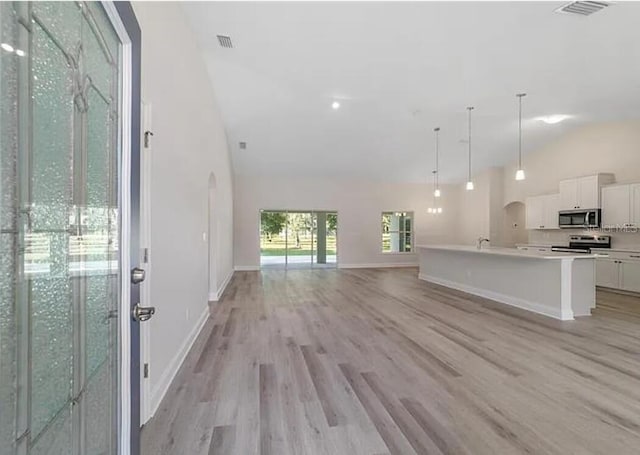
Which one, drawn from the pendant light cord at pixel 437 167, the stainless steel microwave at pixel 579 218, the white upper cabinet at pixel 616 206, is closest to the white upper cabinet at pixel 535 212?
the stainless steel microwave at pixel 579 218

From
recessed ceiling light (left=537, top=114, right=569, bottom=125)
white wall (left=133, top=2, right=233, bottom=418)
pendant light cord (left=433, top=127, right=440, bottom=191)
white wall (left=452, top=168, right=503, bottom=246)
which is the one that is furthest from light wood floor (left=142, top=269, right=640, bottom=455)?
white wall (left=452, top=168, right=503, bottom=246)

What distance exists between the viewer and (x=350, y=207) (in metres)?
10.7

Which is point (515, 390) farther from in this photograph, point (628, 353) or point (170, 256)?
point (170, 256)

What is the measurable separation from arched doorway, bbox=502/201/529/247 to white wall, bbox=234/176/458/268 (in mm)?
1695

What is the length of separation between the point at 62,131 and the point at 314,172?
30.5ft

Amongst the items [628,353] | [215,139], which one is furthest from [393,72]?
[628,353]

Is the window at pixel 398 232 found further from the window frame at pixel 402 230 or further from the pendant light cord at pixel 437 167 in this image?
the pendant light cord at pixel 437 167

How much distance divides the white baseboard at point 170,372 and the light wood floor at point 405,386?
0.06 metres

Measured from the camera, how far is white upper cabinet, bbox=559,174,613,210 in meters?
6.96

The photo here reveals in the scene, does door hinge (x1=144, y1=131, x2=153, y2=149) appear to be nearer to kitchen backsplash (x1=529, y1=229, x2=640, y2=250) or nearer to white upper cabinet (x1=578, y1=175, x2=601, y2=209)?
white upper cabinet (x1=578, y1=175, x2=601, y2=209)

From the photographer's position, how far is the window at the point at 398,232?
36.5 ft

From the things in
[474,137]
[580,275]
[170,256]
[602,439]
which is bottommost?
[602,439]

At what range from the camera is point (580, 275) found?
481 centimetres

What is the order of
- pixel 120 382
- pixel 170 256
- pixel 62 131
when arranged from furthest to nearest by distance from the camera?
pixel 170 256 → pixel 120 382 → pixel 62 131
